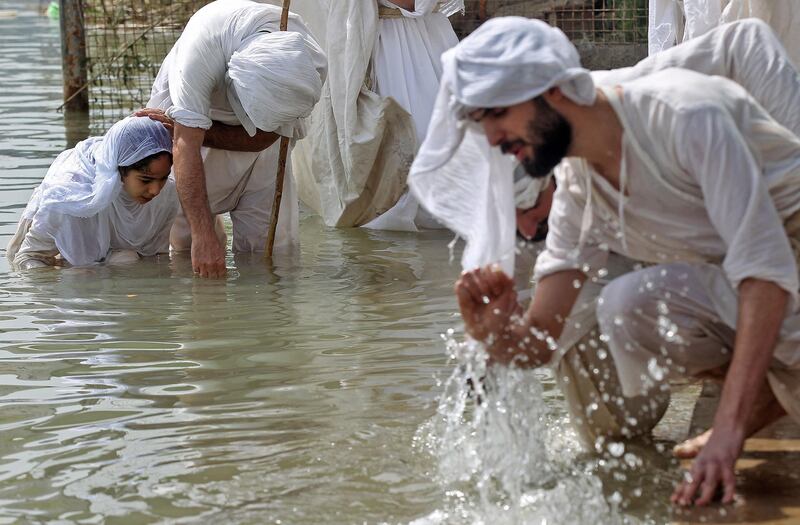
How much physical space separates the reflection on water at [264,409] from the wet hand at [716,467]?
0.61 ft

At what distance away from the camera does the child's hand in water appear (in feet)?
11.5

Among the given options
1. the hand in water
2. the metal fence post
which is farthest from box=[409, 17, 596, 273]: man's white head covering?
the metal fence post

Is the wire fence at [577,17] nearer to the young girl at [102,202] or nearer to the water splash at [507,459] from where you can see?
the young girl at [102,202]

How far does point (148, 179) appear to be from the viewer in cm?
652

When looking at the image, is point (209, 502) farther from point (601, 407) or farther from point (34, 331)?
point (34, 331)

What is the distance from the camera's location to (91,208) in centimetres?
644

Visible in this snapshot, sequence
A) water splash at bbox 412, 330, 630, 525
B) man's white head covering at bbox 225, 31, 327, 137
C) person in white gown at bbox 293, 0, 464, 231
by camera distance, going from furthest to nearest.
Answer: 1. person in white gown at bbox 293, 0, 464, 231
2. man's white head covering at bbox 225, 31, 327, 137
3. water splash at bbox 412, 330, 630, 525

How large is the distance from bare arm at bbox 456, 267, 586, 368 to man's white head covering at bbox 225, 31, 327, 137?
9.47ft

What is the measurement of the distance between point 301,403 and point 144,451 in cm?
64

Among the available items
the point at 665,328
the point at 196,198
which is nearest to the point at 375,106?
the point at 196,198

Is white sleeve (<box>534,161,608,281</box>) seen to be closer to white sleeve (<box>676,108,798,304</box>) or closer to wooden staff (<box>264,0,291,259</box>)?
white sleeve (<box>676,108,798,304</box>)

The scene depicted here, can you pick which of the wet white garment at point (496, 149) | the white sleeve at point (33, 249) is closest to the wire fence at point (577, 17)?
the white sleeve at point (33, 249)

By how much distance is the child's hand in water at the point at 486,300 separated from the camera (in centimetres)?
351

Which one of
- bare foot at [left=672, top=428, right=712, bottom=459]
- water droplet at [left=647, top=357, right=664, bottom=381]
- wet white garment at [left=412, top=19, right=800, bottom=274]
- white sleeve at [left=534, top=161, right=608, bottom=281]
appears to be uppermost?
wet white garment at [left=412, top=19, right=800, bottom=274]
